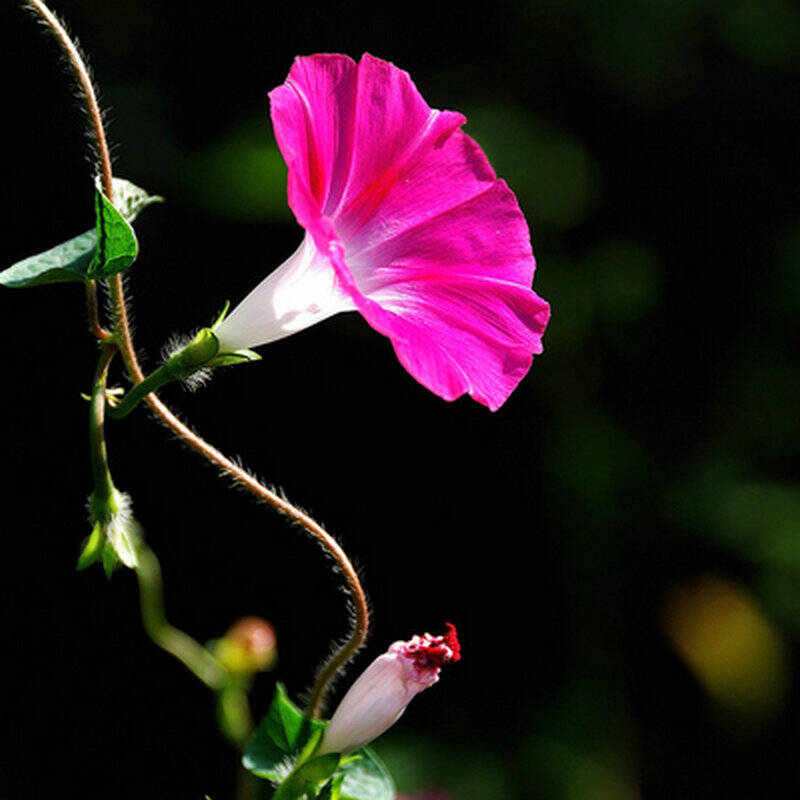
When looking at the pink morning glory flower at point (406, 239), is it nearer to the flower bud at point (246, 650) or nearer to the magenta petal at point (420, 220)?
the magenta petal at point (420, 220)

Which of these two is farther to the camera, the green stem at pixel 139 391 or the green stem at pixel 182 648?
the green stem at pixel 182 648

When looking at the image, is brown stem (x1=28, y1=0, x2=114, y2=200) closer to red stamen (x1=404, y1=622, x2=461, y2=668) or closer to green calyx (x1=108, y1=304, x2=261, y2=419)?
green calyx (x1=108, y1=304, x2=261, y2=419)

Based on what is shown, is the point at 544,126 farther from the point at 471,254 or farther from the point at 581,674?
the point at 471,254

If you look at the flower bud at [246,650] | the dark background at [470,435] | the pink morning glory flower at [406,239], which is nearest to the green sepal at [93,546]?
the pink morning glory flower at [406,239]

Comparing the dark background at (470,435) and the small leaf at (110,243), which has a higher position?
the small leaf at (110,243)

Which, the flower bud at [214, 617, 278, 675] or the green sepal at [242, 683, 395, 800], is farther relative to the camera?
the flower bud at [214, 617, 278, 675]

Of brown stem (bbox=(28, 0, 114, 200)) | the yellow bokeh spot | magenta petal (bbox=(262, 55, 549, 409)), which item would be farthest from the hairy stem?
the yellow bokeh spot
